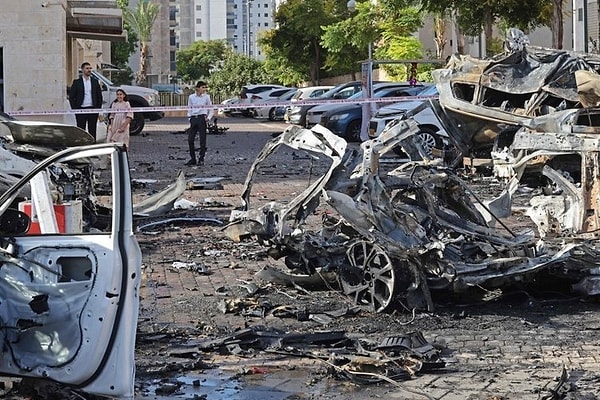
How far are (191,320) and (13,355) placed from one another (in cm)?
290

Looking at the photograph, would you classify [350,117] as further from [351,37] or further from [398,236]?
[351,37]

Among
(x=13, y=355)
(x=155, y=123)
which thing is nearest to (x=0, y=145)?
(x=13, y=355)

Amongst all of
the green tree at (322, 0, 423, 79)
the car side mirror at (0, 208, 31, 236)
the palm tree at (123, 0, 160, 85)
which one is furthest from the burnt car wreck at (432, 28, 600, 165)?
the palm tree at (123, 0, 160, 85)

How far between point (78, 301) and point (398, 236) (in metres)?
3.54

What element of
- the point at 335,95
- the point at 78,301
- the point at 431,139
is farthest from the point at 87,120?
the point at 335,95

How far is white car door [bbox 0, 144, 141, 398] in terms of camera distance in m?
5.81

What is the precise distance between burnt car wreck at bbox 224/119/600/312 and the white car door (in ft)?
10.9

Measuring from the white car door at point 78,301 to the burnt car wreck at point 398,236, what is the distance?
333 cm

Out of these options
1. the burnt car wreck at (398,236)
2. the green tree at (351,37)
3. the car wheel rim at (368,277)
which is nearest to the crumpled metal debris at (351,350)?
the car wheel rim at (368,277)

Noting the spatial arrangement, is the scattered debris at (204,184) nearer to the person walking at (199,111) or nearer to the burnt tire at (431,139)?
the person walking at (199,111)

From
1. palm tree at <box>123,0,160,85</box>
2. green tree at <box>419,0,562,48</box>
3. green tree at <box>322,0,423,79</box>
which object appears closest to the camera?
green tree at <box>419,0,562,48</box>

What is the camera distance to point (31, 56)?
2697 cm

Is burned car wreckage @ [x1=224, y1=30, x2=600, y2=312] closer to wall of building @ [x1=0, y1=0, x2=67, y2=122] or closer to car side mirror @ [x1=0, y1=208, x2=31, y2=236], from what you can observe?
car side mirror @ [x1=0, y1=208, x2=31, y2=236]

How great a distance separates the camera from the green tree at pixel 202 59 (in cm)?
15125
